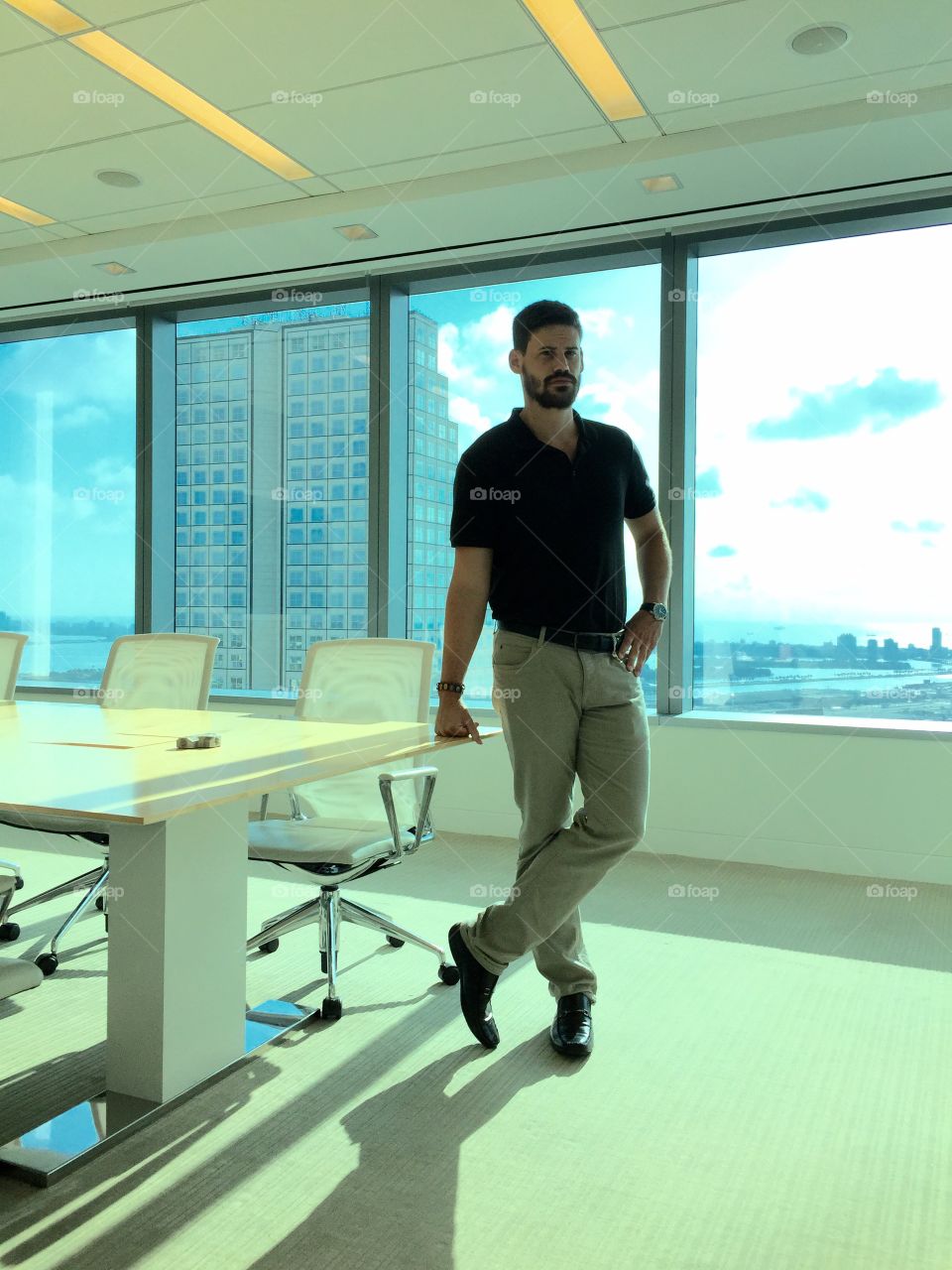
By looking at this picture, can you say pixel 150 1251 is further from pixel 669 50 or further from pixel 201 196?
pixel 201 196

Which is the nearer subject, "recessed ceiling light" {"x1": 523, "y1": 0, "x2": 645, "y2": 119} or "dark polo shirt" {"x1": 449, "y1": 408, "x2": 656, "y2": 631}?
"dark polo shirt" {"x1": 449, "y1": 408, "x2": 656, "y2": 631}

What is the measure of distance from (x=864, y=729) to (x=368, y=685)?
2.21 metres

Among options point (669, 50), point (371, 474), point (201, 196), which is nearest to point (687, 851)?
point (371, 474)

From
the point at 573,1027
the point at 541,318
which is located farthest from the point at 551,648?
the point at 573,1027

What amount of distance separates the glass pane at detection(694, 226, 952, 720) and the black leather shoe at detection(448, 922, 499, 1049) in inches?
105

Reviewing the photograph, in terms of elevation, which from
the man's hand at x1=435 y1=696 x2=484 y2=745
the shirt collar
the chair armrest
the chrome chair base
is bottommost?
the chrome chair base

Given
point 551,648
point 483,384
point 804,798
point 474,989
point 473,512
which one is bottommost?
point 474,989

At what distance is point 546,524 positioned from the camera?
244 cm

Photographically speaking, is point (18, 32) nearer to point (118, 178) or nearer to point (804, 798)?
point (118, 178)

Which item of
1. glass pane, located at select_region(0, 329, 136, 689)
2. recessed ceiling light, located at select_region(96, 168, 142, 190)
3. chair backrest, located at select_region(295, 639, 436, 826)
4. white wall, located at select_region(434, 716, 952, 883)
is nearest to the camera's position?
chair backrest, located at select_region(295, 639, 436, 826)

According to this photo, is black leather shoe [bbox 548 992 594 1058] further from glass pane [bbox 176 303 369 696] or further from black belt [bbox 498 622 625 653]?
glass pane [bbox 176 303 369 696]

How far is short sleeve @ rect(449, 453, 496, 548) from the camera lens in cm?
245

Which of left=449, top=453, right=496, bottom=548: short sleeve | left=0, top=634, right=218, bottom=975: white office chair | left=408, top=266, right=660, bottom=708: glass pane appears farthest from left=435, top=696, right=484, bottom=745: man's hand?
left=408, top=266, right=660, bottom=708: glass pane

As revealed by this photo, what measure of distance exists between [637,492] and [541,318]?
0.48 meters
